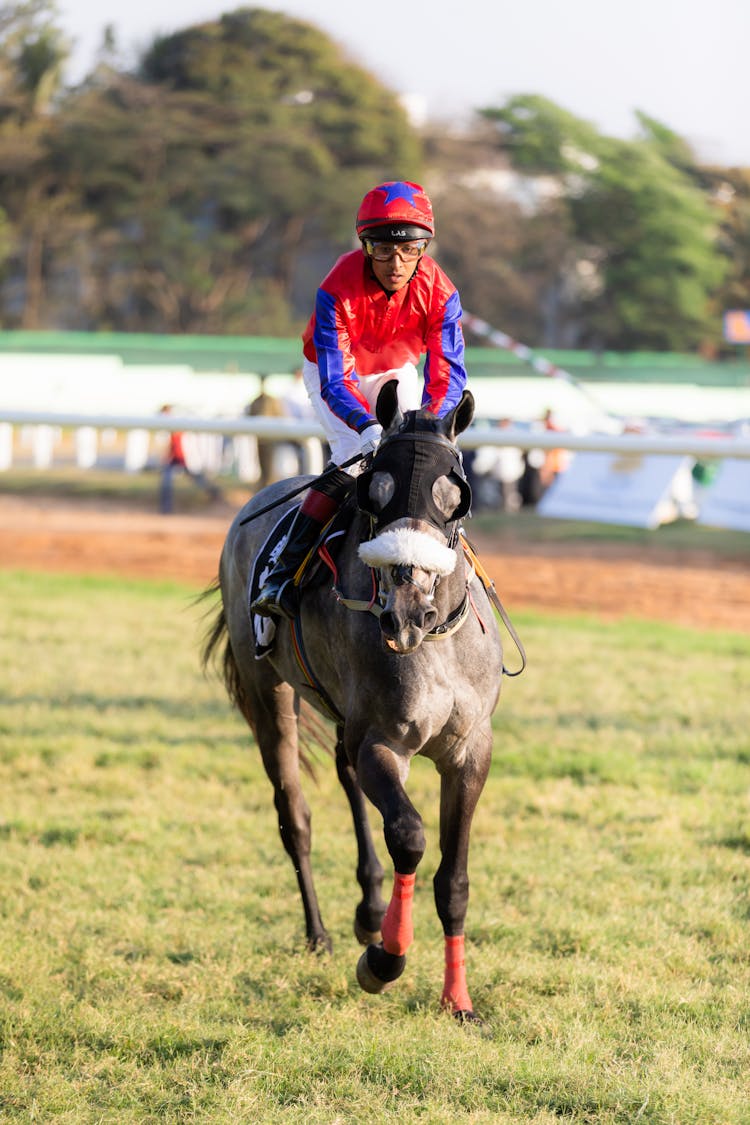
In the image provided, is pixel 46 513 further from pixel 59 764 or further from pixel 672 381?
pixel 672 381

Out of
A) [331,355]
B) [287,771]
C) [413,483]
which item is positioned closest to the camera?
[413,483]

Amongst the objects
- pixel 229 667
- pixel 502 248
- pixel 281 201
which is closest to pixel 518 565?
pixel 229 667

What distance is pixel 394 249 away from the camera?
13.0 ft

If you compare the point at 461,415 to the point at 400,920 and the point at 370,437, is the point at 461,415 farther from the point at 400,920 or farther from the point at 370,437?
the point at 400,920

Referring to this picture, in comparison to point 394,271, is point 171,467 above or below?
below

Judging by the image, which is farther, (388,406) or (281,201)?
(281,201)

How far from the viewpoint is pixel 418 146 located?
1841 inches

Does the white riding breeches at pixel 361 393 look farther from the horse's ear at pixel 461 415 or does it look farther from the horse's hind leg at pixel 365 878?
the horse's hind leg at pixel 365 878

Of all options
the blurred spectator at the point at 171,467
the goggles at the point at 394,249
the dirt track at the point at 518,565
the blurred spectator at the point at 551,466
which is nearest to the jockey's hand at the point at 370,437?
the goggles at the point at 394,249

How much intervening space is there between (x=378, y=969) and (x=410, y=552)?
1265mm

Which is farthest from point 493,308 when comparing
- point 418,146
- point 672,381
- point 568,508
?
point 568,508

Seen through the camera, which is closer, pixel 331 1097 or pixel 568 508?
pixel 331 1097

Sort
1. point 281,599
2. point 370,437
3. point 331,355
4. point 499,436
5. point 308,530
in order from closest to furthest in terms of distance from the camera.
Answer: point 370,437
point 331,355
point 281,599
point 308,530
point 499,436

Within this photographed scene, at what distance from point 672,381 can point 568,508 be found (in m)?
21.0
